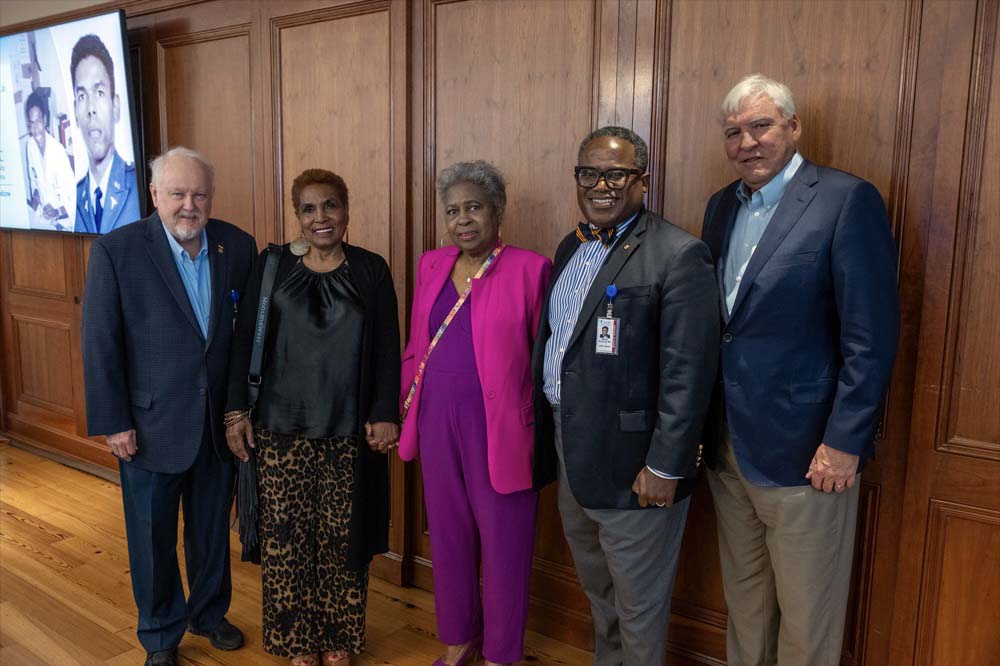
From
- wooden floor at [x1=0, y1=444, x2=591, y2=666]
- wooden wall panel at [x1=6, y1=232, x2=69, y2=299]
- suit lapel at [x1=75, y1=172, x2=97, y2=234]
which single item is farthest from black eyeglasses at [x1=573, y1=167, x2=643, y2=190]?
wooden wall panel at [x1=6, y1=232, x2=69, y2=299]

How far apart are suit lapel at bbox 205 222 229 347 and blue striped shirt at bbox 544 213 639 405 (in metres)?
1.06

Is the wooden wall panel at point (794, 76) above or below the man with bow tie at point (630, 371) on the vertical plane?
above

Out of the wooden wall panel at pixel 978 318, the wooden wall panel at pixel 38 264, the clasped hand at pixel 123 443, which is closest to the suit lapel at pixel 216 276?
the clasped hand at pixel 123 443

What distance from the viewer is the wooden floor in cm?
258

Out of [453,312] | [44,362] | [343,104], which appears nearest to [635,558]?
[453,312]

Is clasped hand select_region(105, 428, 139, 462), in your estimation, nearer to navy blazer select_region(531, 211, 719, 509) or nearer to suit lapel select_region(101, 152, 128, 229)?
navy blazer select_region(531, 211, 719, 509)

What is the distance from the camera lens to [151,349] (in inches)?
91.7

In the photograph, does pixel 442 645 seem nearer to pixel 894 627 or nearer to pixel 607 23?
pixel 894 627

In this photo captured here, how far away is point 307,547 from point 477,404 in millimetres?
719

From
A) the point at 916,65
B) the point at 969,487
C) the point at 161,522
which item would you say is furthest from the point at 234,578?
the point at 916,65

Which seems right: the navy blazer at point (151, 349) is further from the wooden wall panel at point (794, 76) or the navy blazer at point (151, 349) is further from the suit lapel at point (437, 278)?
the wooden wall panel at point (794, 76)

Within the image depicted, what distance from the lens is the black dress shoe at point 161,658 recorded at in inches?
97.0

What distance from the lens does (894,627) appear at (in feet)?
7.02

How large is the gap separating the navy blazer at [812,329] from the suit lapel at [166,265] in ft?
5.20
